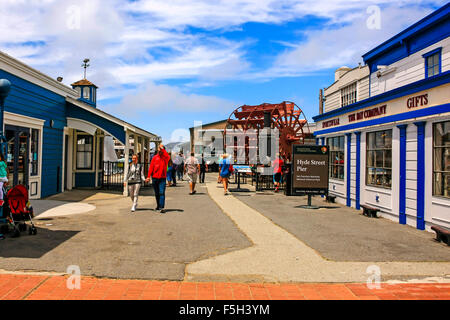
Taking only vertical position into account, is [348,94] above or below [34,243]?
above

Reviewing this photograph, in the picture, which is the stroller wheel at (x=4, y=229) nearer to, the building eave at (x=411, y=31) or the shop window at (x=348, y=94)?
the building eave at (x=411, y=31)

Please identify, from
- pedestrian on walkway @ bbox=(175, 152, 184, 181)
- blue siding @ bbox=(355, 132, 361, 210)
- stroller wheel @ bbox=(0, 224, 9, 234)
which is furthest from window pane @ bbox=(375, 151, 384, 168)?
pedestrian on walkway @ bbox=(175, 152, 184, 181)

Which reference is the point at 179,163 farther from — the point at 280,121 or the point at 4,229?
the point at 4,229

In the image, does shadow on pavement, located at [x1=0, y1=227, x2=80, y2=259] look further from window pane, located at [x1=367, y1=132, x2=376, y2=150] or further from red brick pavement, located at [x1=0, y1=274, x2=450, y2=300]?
window pane, located at [x1=367, y1=132, x2=376, y2=150]

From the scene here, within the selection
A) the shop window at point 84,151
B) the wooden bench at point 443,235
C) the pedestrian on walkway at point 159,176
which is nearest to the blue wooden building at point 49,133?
the shop window at point 84,151

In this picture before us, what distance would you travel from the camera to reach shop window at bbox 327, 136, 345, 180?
41.3 ft

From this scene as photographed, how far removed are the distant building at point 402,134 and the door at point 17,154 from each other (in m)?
9.24

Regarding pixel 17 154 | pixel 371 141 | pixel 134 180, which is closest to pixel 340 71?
pixel 371 141

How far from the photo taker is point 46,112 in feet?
38.9

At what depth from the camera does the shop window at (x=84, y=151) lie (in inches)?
596

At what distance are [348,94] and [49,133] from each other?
14726mm
